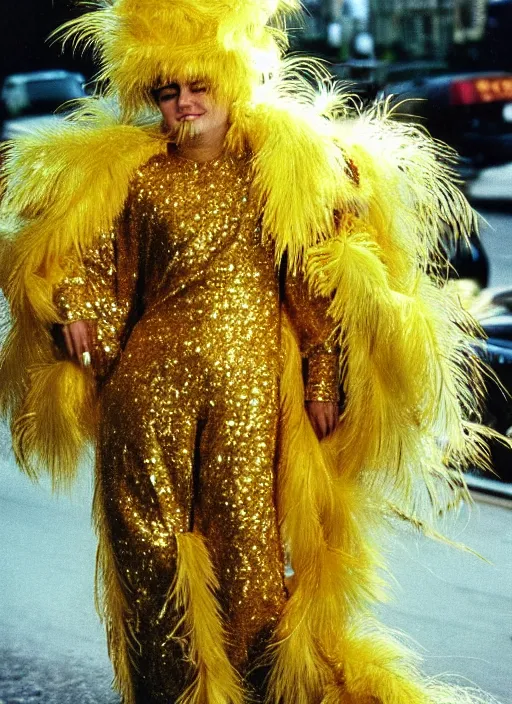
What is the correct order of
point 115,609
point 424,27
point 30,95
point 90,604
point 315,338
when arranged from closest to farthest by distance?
point 315,338 < point 115,609 < point 90,604 < point 424,27 < point 30,95

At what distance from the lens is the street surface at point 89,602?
8.27 ft

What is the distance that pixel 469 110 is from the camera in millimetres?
4070

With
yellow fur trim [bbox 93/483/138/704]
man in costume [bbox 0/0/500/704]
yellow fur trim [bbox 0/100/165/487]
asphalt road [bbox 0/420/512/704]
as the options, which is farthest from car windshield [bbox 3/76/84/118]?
yellow fur trim [bbox 93/483/138/704]

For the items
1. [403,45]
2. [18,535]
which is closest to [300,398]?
[18,535]

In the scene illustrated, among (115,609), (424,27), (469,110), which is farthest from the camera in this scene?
(469,110)

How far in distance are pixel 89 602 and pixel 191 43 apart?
165 centimetres

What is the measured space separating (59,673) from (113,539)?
26.4 inches

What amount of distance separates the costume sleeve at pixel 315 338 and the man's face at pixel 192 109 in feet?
1.02

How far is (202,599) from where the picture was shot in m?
1.99

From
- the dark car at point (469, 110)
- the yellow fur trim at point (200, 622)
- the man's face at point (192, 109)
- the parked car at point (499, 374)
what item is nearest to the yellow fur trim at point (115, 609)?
the yellow fur trim at point (200, 622)

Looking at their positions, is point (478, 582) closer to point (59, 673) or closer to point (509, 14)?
point (59, 673)

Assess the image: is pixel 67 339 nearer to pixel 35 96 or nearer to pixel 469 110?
pixel 469 110

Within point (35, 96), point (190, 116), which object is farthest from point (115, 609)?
point (35, 96)

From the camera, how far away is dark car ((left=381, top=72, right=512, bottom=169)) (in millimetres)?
3969
